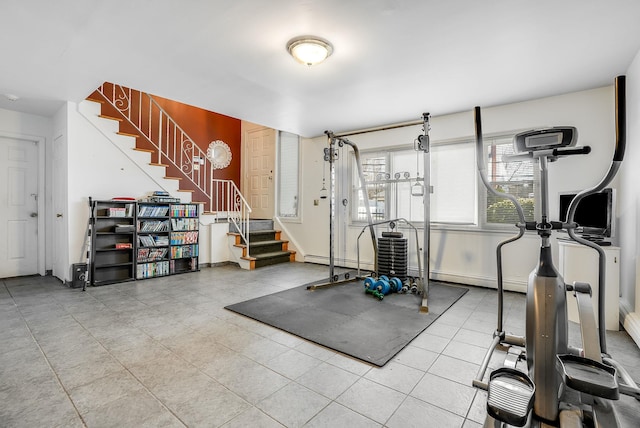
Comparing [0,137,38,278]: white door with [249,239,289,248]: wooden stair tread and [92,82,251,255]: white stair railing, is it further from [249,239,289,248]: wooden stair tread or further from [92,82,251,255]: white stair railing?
[249,239,289,248]: wooden stair tread

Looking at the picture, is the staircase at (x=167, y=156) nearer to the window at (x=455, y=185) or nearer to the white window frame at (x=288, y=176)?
the white window frame at (x=288, y=176)

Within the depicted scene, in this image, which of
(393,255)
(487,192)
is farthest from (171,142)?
(487,192)

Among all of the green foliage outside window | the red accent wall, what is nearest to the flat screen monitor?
the green foliage outside window

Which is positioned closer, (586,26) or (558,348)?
(558,348)

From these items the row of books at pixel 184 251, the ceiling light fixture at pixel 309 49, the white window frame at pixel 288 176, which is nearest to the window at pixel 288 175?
the white window frame at pixel 288 176

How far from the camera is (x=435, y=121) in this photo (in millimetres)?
4855

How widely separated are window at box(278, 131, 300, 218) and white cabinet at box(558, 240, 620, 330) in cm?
470

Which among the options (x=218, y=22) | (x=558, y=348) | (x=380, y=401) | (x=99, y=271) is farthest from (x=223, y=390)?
(x=99, y=271)

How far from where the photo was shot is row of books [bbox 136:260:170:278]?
4.86 m

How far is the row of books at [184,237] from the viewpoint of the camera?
524cm

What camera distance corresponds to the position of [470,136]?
4562 millimetres

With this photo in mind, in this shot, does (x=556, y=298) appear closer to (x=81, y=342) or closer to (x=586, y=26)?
(x=586, y=26)

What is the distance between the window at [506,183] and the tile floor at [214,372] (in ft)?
4.40

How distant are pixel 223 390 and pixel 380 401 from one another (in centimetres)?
96
